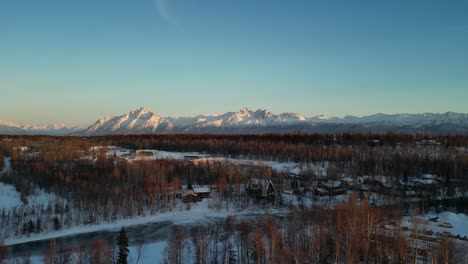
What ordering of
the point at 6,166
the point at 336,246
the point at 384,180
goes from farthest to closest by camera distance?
1. the point at 6,166
2. the point at 384,180
3. the point at 336,246

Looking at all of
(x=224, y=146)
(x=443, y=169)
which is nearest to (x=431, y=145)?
(x=443, y=169)

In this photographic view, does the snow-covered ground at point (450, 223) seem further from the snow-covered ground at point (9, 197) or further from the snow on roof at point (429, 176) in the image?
the snow-covered ground at point (9, 197)

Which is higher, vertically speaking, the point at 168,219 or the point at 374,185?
the point at 374,185

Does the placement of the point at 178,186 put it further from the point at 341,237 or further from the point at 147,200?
the point at 341,237

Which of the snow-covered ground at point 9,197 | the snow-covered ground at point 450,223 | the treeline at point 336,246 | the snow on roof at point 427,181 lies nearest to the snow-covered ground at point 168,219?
the snow-covered ground at point 9,197

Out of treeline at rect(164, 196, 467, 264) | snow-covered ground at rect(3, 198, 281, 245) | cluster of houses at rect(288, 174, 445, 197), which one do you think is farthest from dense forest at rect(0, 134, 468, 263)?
snow-covered ground at rect(3, 198, 281, 245)

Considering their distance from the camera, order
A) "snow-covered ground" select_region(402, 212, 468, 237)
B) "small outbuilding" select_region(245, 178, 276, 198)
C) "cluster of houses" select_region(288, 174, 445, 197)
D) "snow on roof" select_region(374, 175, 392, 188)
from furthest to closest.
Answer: "snow on roof" select_region(374, 175, 392, 188)
"cluster of houses" select_region(288, 174, 445, 197)
"small outbuilding" select_region(245, 178, 276, 198)
"snow-covered ground" select_region(402, 212, 468, 237)

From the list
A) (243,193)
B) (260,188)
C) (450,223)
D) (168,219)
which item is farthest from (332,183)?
(168,219)

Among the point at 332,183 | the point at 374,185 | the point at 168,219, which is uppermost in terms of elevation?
the point at 332,183

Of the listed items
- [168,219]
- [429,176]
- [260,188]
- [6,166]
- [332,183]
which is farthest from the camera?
[6,166]

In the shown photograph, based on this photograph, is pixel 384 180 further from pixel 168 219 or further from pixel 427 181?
pixel 168 219

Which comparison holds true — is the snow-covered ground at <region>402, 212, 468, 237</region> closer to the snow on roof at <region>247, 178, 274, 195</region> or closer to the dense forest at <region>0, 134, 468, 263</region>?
the dense forest at <region>0, 134, 468, 263</region>
